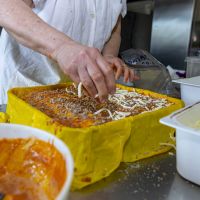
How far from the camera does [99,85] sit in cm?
53

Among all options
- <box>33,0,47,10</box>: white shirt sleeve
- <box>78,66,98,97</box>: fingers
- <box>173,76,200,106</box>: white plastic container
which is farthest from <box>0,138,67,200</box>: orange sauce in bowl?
<box>33,0,47,10</box>: white shirt sleeve

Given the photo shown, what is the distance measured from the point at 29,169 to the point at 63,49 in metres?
0.24

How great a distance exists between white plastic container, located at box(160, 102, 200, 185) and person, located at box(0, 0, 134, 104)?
0.14 m

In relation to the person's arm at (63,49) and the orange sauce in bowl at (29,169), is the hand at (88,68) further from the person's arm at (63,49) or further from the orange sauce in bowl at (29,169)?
the orange sauce in bowl at (29,169)

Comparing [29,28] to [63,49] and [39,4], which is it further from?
[39,4]

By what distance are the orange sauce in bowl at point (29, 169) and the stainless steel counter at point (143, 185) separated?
0.32 feet

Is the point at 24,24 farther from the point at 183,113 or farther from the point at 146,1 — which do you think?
the point at 146,1

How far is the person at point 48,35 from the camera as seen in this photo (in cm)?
62

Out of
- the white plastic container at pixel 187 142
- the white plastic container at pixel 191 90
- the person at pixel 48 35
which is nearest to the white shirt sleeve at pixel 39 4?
the person at pixel 48 35

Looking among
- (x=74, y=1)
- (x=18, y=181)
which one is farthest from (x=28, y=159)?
(x=74, y=1)

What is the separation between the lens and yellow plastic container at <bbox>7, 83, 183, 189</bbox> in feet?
1.52

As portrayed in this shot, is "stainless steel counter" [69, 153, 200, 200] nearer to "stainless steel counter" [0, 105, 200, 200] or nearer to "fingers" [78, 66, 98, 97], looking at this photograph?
"stainless steel counter" [0, 105, 200, 200]

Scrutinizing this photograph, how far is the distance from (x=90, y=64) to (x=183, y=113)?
179 millimetres

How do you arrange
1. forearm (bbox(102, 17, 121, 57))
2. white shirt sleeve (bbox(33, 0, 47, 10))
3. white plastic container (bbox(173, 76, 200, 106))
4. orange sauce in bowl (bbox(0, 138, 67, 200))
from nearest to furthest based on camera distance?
orange sauce in bowl (bbox(0, 138, 67, 200))
white plastic container (bbox(173, 76, 200, 106))
white shirt sleeve (bbox(33, 0, 47, 10))
forearm (bbox(102, 17, 121, 57))
